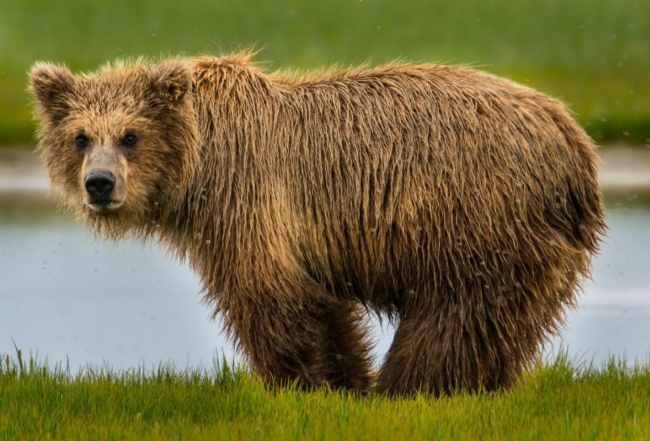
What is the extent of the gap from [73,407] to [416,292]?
1.99 metres

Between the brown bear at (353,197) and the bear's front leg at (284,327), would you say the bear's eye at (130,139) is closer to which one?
the brown bear at (353,197)

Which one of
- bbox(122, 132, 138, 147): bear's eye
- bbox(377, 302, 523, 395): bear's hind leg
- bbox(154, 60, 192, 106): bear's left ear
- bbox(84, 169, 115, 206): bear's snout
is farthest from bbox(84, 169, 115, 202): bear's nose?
bbox(377, 302, 523, 395): bear's hind leg

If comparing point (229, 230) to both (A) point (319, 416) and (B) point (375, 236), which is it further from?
(A) point (319, 416)

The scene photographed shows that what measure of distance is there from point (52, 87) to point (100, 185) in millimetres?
841

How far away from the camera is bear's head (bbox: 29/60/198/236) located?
243 inches

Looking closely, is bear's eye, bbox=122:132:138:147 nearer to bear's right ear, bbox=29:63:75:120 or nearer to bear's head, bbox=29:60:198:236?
bear's head, bbox=29:60:198:236

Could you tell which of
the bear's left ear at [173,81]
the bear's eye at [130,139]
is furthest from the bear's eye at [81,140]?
the bear's left ear at [173,81]

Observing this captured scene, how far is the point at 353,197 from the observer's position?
6.22 meters

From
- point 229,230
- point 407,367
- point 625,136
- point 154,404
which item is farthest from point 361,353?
point 625,136

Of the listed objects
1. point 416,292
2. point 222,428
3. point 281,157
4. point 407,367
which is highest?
point 281,157

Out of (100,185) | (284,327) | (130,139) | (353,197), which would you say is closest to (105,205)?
(100,185)

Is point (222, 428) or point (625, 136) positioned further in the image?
point (625, 136)

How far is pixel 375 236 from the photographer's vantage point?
618 cm

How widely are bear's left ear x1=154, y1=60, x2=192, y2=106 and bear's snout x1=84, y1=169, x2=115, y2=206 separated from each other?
24.5 inches
